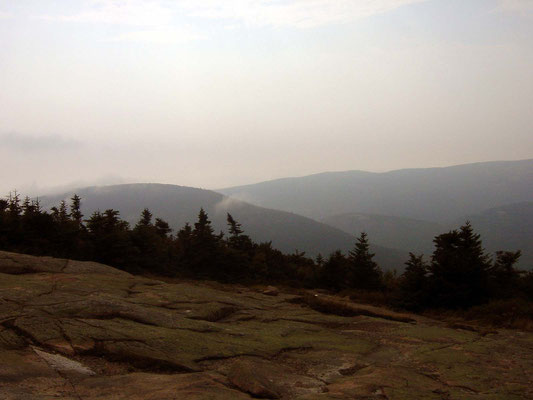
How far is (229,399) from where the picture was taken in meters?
6.62

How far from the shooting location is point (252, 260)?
5503cm

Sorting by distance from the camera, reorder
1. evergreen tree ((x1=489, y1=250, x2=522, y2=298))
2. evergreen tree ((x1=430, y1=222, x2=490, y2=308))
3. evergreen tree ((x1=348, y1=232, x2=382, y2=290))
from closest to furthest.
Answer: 1. evergreen tree ((x1=430, y1=222, x2=490, y2=308))
2. evergreen tree ((x1=489, y1=250, x2=522, y2=298))
3. evergreen tree ((x1=348, y1=232, x2=382, y2=290))

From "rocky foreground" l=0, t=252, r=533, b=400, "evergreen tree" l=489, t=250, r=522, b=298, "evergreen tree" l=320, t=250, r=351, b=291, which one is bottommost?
"evergreen tree" l=320, t=250, r=351, b=291

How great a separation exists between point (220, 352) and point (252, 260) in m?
45.7

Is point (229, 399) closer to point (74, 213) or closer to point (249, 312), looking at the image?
point (249, 312)

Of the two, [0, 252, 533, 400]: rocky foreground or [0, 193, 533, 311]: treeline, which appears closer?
[0, 252, 533, 400]: rocky foreground

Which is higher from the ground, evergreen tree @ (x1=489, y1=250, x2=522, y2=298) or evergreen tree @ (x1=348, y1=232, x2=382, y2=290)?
evergreen tree @ (x1=489, y1=250, x2=522, y2=298)

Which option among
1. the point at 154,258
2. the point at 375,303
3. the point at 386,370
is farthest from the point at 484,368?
the point at 154,258

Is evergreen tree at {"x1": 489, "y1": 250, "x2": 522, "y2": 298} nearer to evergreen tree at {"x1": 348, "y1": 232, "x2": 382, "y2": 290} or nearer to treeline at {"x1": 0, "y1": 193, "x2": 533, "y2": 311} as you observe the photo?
treeline at {"x1": 0, "y1": 193, "x2": 533, "y2": 311}

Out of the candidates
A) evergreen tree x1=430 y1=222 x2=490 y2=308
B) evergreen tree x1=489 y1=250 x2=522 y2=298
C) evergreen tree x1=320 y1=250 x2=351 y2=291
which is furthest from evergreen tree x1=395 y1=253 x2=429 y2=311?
evergreen tree x1=320 y1=250 x2=351 y2=291

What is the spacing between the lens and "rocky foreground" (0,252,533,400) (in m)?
7.31

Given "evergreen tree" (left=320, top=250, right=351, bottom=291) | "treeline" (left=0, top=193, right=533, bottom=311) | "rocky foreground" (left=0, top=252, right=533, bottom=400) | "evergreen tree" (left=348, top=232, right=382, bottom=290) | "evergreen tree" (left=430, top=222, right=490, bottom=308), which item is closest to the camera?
"rocky foreground" (left=0, top=252, right=533, bottom=400)

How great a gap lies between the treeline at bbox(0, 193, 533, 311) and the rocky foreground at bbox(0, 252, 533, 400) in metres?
8.05

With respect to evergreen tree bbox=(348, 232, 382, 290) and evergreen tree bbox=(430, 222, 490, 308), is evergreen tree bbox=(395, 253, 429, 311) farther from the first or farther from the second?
evergreen tree bbox=(348, 232, 382, 290)
